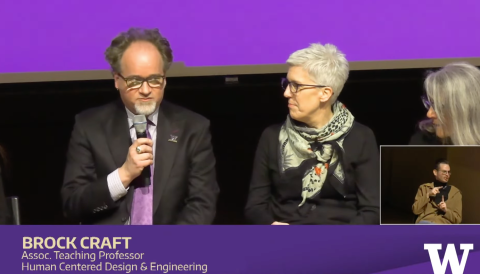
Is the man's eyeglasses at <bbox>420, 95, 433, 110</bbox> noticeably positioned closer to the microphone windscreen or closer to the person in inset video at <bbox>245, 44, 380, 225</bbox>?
the person in inset video at <bbox>245, 44, 380, 225</bbox>

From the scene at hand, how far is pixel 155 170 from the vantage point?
4020mm

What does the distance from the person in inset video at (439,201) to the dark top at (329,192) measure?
0.70ft

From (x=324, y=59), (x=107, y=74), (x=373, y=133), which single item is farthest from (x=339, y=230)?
(x=107, y=74)

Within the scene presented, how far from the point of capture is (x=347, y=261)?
3.78m

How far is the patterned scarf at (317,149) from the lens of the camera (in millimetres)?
3936

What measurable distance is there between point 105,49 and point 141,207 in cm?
86

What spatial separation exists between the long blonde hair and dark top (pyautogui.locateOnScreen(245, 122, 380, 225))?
38cm

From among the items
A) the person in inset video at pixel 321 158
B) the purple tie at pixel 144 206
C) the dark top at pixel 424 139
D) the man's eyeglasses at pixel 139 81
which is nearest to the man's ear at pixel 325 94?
the person in inset video at pixel 321 158

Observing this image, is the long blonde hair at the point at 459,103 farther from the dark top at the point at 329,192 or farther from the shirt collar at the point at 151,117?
the shirt collar at the point at 151,117

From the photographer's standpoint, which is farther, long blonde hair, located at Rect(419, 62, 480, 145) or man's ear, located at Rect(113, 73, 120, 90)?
man's ear, located at Rect(113, 73, 120, 90)

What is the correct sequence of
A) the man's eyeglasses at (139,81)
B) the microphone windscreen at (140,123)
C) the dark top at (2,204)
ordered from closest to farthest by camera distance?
the microphone windscreen at (140,123)
the man's eyeglasses at (139,81)
the dark top at (2,204)

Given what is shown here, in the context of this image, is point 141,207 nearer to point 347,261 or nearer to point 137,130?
point 137,130

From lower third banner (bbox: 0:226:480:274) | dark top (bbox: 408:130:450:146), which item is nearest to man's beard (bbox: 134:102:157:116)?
lower third banner (bbox: 0:226:480:274)

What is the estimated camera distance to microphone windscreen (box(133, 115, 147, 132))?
12.7ft
